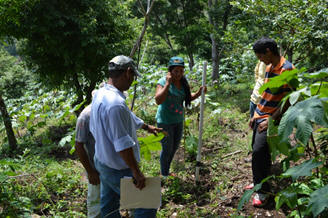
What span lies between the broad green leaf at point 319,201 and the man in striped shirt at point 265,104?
1.36 m

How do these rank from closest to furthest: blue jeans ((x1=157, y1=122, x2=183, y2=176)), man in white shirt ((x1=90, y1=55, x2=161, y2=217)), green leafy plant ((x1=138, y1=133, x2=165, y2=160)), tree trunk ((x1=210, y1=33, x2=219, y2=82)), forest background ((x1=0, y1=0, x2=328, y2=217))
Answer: forest background ((x1=0, y1=0, x2=328, y2=217)) < man in white shirt ((x1=90, y1=55, x2=161, y2=217)) < green leafy plant ((x1=138, y1=133, x2=165, y2=160)) < blue jeans ((x1=157, y1=122, x2=183, y2=176)) < tree trunk ((x1=210, y1=33, x2=219, y2=82))

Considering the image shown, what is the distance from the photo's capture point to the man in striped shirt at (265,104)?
2502mm

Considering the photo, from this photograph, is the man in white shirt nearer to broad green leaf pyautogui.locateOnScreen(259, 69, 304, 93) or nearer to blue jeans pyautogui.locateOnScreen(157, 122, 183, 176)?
broad green leaf pyautogui.locateOnScreen(259, 69, 304, 93)

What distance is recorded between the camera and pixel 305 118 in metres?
1.08

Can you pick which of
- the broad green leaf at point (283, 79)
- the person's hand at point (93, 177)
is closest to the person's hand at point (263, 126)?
the broad green leaf at point (283, 79)

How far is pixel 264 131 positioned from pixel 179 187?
1.40 m

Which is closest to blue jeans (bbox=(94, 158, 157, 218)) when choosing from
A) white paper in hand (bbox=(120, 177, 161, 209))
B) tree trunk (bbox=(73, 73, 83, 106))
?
white paper in hand (bbox=(120, 177, 161, 209))

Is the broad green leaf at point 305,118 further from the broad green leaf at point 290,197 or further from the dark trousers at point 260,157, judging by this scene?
the dark trousers at point 260,157

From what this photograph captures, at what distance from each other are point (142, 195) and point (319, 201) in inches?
47.6

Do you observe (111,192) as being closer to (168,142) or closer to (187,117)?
(168,142)

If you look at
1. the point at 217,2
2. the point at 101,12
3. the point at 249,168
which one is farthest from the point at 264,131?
the point at 217,2

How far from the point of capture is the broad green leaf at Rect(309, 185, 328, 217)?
1.01 meters

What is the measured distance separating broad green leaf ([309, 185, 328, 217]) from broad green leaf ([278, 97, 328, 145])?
0.21 meters

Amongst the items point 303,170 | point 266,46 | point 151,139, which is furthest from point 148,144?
point 303,170
